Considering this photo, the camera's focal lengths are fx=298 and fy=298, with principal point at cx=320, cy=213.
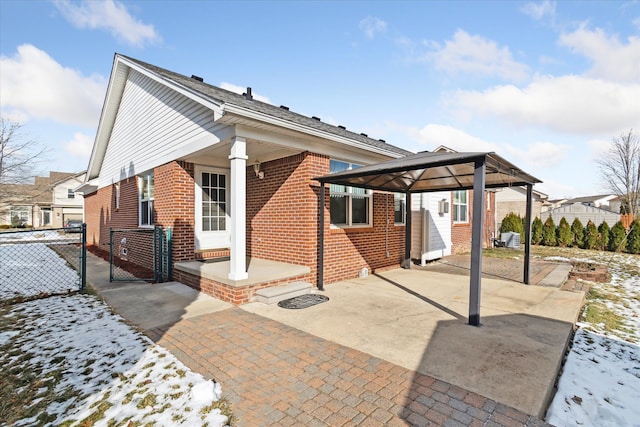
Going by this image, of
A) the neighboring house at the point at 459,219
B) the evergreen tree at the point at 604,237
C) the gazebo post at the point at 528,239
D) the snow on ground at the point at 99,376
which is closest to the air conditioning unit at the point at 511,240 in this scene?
the neighboring house at the point at 459,219

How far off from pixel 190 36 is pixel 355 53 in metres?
5.27

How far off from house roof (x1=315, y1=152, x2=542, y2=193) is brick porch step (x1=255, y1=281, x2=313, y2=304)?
2192mm

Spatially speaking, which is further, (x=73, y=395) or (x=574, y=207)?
(x=574, y=207)

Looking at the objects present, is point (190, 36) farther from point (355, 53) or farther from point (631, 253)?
point (631, 253)

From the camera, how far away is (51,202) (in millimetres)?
35531

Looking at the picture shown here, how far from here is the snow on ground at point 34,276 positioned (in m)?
6.49

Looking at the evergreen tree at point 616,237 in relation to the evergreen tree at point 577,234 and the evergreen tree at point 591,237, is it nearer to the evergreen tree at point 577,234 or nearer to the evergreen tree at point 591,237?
the evergreen tree at point 591,237

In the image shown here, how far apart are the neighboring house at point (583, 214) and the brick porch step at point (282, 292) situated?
30.5 m

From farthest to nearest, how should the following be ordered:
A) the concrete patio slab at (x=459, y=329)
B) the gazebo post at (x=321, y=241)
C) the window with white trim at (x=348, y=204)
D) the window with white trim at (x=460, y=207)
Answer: the window with white trim at (x=460, y=207), the window with white trim at (x=348, y=204), the gazebo post at (x=321, y=241), the concrete patio slab at (x=459, y=329)

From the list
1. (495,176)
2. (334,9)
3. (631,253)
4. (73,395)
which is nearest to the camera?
(73,395)

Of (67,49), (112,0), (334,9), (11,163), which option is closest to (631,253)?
(334,9)

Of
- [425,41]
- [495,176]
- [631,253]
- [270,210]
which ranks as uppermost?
[425,41]

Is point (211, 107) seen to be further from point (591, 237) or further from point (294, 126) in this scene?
point (591, 237)

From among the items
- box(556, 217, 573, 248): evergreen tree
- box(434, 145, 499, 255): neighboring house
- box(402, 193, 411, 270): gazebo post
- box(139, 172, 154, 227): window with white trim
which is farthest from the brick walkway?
box(556, 217, 573, 248): evergreen tree
